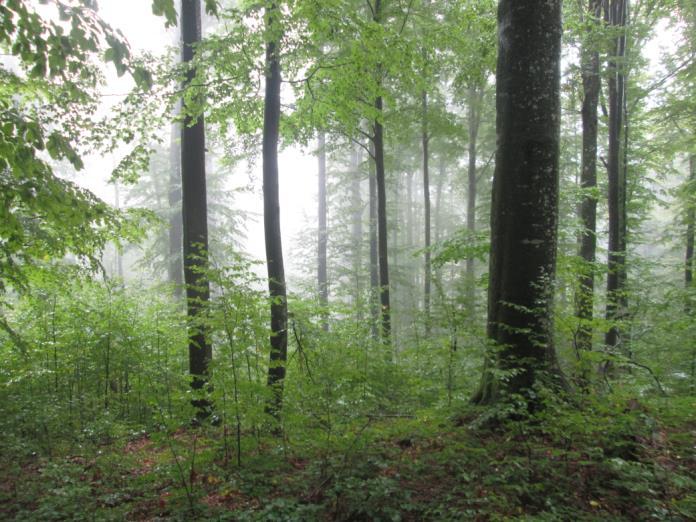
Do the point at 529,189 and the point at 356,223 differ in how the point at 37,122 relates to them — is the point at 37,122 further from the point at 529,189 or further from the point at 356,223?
the point at 356,223

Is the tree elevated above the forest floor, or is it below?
above

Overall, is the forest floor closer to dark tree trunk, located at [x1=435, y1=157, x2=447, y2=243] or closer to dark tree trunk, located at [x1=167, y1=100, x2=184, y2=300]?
dark tree trunk, located at [x1=167, y1=100, x2=184, y2=300]

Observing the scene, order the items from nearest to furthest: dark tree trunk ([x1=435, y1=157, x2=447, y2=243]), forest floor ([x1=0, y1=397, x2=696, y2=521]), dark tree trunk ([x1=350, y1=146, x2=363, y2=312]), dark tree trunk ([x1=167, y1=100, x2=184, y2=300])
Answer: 1. forest floor ([x1=0, y1=397, x2=696, y2=521])
2. dark tree trunk ([x1=167, y1=100, x2=184, y2=300])
3. dark tree trunk ([x1=350, y1=146, x2=363, y2=312])
4. dark tree trunk ([x1=435, y1=157, x2=447, y2=243])

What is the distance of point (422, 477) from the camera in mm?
3609

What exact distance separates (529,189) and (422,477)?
114 inches

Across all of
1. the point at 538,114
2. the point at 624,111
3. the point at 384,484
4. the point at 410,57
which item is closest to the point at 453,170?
the point at 624,111

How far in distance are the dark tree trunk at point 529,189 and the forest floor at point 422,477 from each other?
0.68m

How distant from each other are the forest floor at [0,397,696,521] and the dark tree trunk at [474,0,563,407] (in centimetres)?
68

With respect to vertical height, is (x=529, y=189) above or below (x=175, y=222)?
below

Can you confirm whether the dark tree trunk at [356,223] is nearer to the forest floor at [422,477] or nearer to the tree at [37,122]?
the forest floor at [422,477]

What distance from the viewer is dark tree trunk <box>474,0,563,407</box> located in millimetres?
4129

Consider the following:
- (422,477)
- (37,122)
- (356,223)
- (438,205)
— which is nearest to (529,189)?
(422,477)

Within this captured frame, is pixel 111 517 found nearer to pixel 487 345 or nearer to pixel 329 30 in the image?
pixel 487 345

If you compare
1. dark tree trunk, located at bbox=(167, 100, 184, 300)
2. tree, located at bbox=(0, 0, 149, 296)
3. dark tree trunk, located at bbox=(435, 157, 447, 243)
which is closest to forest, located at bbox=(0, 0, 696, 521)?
tree, located at bbox=(0, 0, 149, 296)
